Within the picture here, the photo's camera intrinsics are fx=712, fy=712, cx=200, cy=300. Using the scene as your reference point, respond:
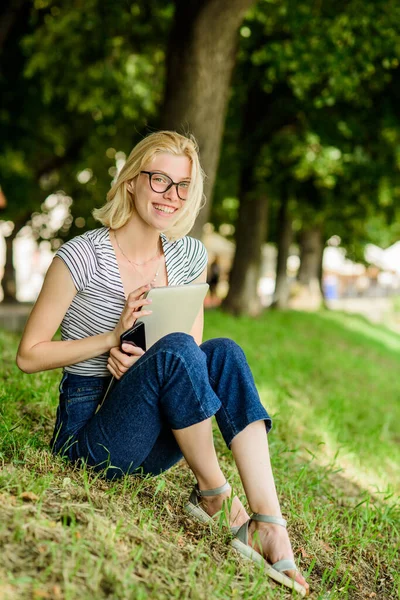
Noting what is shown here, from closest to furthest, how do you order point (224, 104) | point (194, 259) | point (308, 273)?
point (194, 259), point (224, 104), point (308, 273)

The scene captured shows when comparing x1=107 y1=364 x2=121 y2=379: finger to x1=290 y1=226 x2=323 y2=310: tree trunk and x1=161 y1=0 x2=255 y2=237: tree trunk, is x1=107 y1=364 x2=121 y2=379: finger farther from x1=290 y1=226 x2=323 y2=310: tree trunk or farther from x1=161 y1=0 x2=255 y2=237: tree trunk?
x1=290 y1=226 x2=323 y2=310: tree trunk

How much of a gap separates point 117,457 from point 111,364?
38cm

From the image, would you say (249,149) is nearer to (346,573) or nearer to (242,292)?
(242,292)

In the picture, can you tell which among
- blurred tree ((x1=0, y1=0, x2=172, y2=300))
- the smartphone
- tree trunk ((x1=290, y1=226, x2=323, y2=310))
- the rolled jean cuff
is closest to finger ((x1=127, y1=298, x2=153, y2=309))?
the smartphone

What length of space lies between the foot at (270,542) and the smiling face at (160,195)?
1353 mm

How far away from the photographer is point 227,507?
2.91m

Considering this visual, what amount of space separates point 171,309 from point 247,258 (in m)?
11.2

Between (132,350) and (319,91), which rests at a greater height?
(319,91)

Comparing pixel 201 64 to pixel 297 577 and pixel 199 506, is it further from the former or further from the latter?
pixel 297 577

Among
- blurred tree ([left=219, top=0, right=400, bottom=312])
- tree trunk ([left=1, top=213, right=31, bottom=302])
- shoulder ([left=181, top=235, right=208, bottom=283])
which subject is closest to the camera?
shoulder ([left=181, top=235, right=208, bottom=283])

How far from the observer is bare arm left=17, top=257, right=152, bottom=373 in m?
2.85

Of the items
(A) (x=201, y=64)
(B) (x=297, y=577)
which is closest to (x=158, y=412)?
(B) (x=297, y=577)

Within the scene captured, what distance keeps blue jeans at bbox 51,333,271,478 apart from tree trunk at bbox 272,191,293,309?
15749 mm

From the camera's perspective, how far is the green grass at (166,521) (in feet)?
7.23
